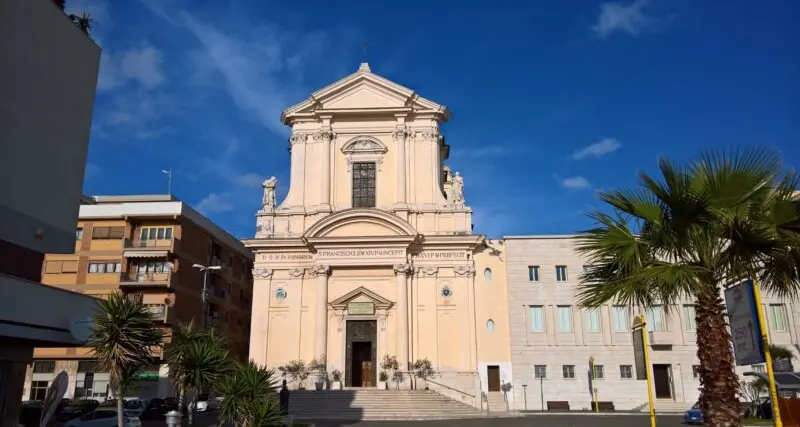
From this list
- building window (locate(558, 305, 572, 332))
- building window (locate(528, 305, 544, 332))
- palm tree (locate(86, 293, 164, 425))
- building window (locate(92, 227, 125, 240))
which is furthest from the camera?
building window (locate(92, 227, 125, 240))

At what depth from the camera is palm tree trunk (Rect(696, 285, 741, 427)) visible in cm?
1084

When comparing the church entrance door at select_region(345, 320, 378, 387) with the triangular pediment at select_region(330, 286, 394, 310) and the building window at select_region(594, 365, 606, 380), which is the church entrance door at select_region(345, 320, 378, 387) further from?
the building window at select_region(594, 365, 606, 380)

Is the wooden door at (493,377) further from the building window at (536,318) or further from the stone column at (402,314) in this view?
the stone column at (402,314)

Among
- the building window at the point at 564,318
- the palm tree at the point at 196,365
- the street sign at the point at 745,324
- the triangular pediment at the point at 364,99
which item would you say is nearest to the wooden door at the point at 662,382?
the building window at the point at 564,318

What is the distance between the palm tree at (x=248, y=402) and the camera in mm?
16953

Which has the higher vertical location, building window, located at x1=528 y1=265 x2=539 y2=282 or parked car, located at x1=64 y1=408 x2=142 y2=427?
building window, located at x1=528 y1=265 x2=539 y2=282

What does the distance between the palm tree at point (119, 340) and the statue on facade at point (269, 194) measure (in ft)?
72.0

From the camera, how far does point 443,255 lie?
122 ft

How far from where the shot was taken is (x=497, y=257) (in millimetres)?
37438

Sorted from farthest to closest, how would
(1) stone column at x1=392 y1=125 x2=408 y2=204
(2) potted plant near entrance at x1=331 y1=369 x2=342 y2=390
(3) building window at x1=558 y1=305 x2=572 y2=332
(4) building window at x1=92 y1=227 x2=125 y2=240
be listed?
(4) building window at x1=92 y1=227 x2=125 y2=240 → (1) stone column at x1=392 y1=125 x2=408 y2=204 → (3) building window at x1=558 y1=305 x2=572 y2=332 → (2) potted plant near entrance at x1=331 y1=369 x2=342 y2=390

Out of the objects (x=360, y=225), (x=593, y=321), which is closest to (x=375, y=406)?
(x=360, y=225)

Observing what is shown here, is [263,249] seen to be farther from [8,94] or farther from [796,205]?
[796,205]

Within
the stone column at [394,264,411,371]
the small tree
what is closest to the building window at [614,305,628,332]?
the small tree

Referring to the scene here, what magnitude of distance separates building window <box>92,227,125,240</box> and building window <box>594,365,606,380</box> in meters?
31.5
